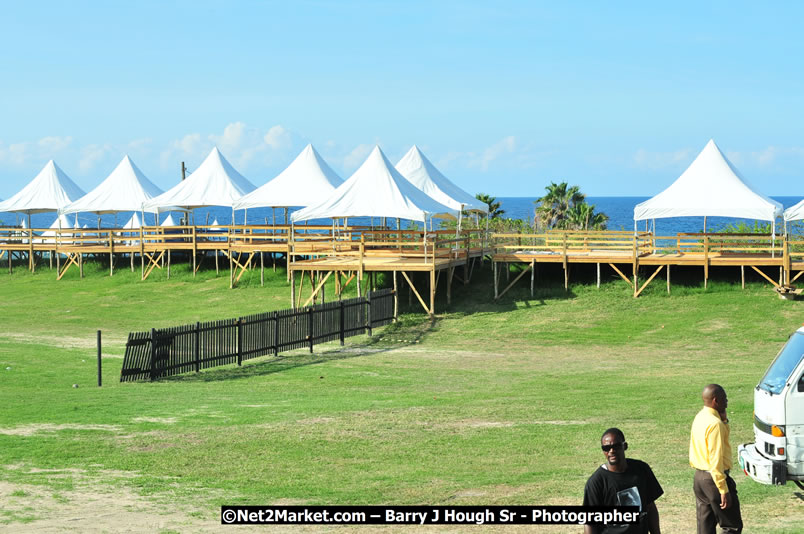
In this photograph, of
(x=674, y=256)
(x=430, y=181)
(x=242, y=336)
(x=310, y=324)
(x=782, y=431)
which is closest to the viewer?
(x=782, y=431)

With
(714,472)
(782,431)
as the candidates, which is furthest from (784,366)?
(714,472)

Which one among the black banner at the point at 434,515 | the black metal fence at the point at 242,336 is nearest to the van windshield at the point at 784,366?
the black banner at the point at 434,515

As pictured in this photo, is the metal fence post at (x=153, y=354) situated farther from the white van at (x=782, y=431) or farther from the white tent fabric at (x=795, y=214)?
the white tent fabric at (x=795, y=214)

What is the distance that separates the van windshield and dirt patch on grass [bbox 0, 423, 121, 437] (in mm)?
9963

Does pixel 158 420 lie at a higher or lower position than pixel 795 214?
lower

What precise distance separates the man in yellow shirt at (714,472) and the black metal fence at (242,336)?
15.4 meters

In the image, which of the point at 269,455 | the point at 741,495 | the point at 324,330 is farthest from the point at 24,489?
the point at 324,330

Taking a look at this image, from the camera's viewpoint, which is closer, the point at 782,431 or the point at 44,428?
the point at 782,431

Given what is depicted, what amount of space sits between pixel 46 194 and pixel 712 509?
5018cm

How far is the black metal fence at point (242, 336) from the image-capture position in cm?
2139

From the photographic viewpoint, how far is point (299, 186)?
41.3 metres

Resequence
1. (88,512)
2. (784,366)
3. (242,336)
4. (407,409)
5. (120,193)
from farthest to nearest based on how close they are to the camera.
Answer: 1. (120,193)
2. (242,336)
3. (407,409)
4. (88,512)
5. (784,366)

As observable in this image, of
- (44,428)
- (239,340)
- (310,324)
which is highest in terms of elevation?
(310,324)

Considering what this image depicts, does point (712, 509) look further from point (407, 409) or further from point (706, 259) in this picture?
point (706, 259)
